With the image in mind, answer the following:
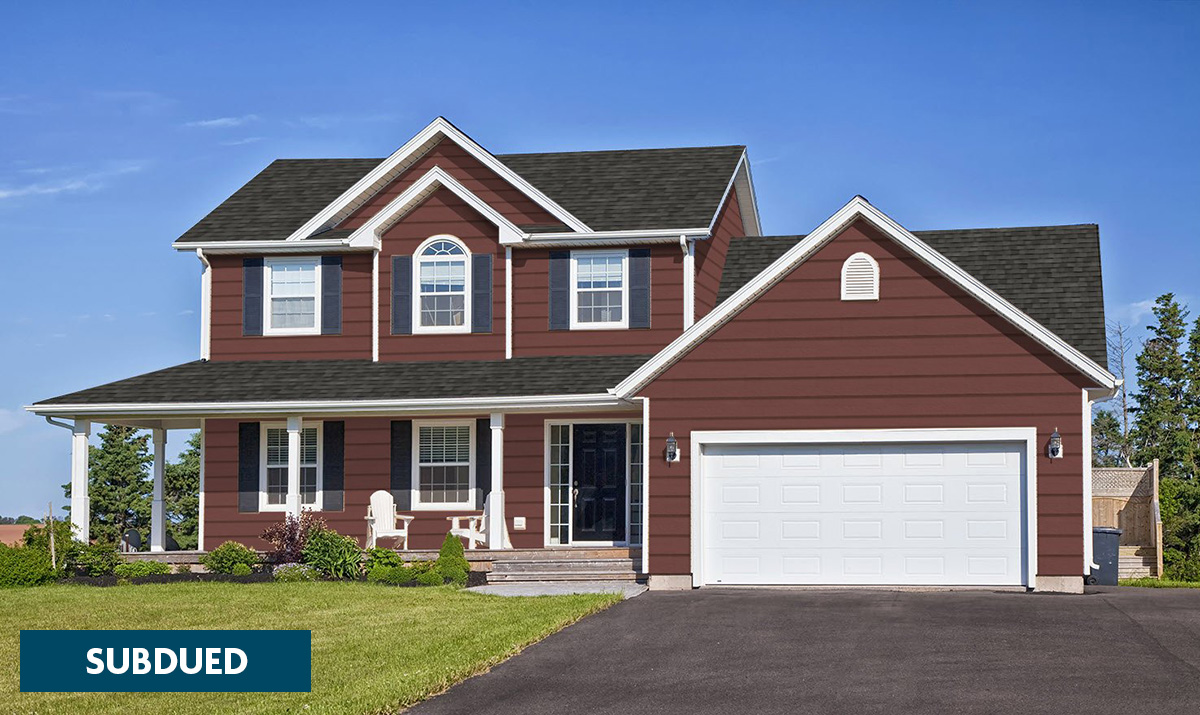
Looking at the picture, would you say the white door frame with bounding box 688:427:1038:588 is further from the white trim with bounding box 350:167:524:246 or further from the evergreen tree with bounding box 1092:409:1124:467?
the evergreen tree with bounding box 1092:409:1124:467

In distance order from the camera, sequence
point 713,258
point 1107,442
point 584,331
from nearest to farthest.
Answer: point 584,331 < point 713,258 < point 1107,442

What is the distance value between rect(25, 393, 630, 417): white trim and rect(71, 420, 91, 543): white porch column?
0.50 metres

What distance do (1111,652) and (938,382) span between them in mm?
6957

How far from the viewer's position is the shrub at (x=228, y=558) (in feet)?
74.6

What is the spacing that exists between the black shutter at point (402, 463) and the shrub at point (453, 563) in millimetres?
3339

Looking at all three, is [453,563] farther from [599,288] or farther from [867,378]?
[867,378]

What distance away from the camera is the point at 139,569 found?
74.5 feet

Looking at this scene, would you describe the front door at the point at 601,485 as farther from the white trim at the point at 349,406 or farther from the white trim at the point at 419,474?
the white trim at the point at 419,474

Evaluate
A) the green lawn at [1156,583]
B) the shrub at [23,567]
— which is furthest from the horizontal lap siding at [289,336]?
the green lawn at [1156,583]

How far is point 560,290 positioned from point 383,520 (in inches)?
197

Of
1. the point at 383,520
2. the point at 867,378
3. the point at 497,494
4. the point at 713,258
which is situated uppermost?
the point at 713,258

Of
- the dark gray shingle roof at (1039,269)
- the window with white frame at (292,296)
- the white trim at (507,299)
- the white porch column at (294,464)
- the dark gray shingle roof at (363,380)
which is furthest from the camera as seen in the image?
the window with white frame at (292,296)

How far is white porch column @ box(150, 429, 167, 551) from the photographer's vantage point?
25.7 m

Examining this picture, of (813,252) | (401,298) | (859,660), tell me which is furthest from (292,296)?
(859,660)
